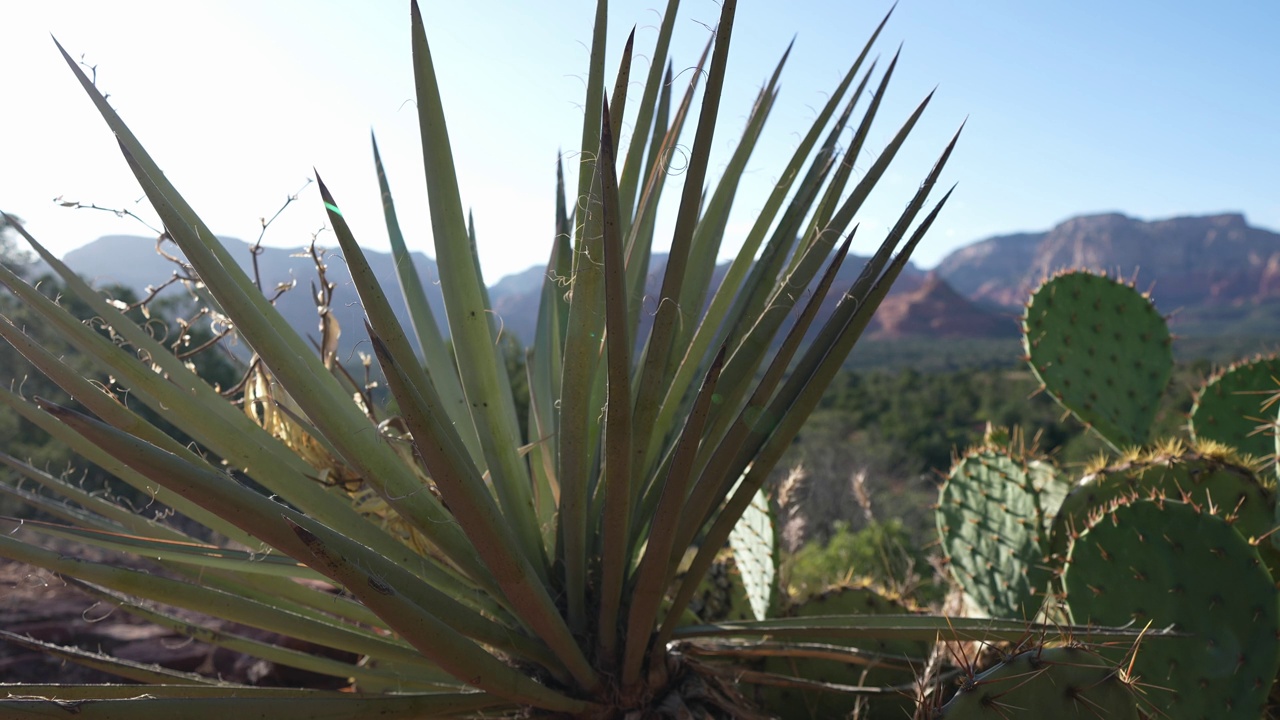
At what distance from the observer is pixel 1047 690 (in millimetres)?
1067

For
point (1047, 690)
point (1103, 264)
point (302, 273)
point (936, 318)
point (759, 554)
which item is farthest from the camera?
point (936, 318)

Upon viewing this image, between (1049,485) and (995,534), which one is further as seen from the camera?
(1049,485)

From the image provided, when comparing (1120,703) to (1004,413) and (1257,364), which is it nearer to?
(1257,364)

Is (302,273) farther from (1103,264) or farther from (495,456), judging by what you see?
(1103,264)

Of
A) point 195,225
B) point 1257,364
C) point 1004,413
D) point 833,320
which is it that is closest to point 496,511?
point 833,320

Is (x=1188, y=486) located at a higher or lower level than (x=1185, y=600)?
higher

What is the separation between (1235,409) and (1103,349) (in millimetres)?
383

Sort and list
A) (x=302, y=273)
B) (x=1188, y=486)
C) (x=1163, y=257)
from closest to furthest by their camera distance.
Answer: (x=1188, y=486) < (x=302, y=273) < (x=1163, y=257)

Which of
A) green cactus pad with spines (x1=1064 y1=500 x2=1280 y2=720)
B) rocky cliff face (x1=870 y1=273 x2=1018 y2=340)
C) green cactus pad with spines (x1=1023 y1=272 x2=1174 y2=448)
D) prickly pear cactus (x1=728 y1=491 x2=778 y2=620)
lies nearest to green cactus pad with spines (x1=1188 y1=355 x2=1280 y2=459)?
green cactus pad with spines (x1=1023 y1=272 x2=1174 y2=448)

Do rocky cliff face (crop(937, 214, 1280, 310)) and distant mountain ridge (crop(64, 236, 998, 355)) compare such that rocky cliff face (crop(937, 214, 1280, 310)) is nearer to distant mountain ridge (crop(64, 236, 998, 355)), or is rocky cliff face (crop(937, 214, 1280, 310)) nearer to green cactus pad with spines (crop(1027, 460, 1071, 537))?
distant mountain ridge (crop(64, 236, 998, 355))

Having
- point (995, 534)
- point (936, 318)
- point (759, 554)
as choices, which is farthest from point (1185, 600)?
point (936, 318)

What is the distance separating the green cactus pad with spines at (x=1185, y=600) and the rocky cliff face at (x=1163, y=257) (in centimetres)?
7690

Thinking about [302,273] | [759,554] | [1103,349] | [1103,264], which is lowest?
[759,554]

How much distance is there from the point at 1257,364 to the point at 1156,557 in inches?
48.7
